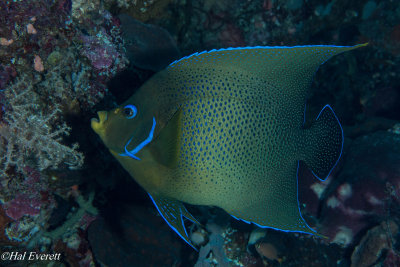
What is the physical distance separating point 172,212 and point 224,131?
28.3 inches

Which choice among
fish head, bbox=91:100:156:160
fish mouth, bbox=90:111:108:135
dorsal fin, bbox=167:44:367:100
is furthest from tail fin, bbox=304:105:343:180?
fish mouth, bbox=90:111:108:135

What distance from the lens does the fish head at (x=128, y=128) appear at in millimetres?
1808

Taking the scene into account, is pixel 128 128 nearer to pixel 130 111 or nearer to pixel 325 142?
pixel 130 111

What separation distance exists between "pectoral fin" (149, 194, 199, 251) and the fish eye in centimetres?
63

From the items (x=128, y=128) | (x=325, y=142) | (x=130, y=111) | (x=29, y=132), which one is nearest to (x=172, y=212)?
(x=128, y=128)

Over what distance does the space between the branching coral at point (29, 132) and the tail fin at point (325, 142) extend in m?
2.17

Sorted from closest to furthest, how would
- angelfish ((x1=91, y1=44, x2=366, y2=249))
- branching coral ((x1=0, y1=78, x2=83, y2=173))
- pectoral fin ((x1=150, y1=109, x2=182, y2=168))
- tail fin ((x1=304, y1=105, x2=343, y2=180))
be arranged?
pectoral fin ((x1=150, y1=109, x2=182, y2=168)), angelfish ((x1=91, y1=44, x2=366, y2=249)), tail fin ((x1=304, y1=105, x2=343, y2=180)), branching coral ((x1=0, y1=78, x2=83, y2=173))

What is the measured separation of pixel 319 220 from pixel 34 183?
3.34 m

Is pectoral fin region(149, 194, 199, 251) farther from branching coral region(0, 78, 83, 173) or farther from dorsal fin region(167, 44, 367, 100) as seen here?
branching coral region(0, 78, 83, 173)

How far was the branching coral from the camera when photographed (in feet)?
7.46

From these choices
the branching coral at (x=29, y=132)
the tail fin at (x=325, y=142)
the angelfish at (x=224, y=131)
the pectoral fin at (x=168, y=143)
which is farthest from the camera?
the branching coral at (x=29, y=132)

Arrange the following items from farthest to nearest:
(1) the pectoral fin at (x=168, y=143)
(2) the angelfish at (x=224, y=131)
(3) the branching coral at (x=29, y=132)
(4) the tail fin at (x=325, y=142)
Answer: (3) the branching coral at (x=29, y=132), (4) the tail fin at (x=325, y=142), (2) the angelfish at (x=224, y=131), (1) the pectoral fin at (x=168, y=143)

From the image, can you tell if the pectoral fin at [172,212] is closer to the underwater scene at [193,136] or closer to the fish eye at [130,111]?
the underwater scene at [193,136]

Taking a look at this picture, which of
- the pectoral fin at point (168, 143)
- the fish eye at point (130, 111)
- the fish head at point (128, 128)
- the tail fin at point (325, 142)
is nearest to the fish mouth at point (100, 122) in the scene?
the fish head at point (128, 128)
